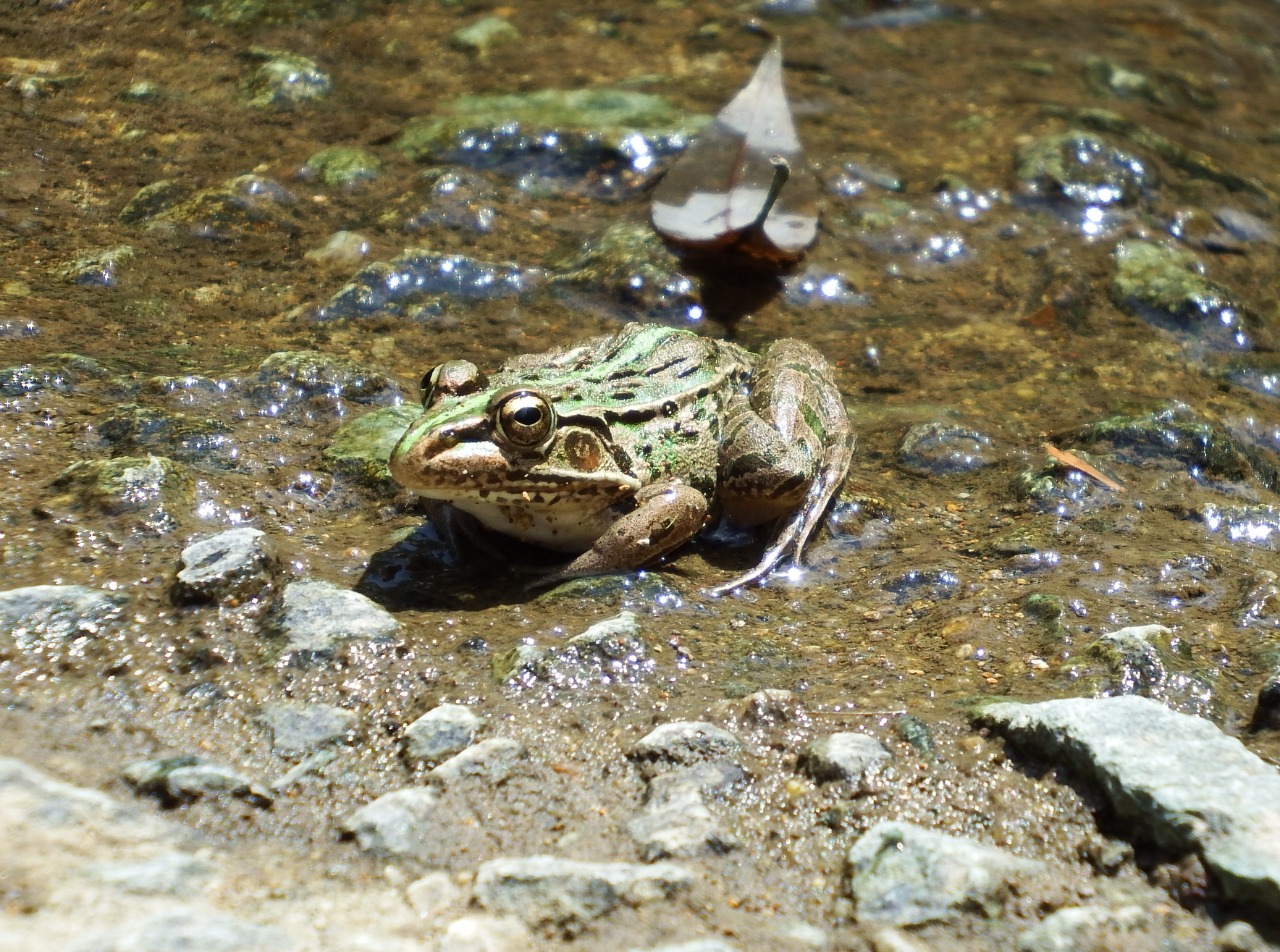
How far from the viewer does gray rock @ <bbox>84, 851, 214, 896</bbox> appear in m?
2.40

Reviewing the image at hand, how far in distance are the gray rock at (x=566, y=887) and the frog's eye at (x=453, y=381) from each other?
6.30ft

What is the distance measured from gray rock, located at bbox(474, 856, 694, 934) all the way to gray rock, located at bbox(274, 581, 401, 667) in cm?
96

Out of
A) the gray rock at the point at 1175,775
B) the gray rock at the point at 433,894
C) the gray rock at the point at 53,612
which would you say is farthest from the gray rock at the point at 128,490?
the gray rock at the point at 1175,775

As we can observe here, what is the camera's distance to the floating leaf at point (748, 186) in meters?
5.97

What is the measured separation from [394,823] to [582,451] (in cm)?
173

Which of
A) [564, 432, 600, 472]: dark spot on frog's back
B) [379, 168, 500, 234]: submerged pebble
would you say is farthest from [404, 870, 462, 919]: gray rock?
[379, 168, 500, 234]: submerged pebble

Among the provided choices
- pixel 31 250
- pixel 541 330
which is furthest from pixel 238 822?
pixel 31 250

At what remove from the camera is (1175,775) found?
284cm

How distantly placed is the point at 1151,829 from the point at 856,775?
0.70 metres

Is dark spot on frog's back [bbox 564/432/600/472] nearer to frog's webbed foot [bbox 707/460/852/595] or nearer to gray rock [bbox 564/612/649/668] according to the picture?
frog's webbed foot [bbox 707/460/852/595]

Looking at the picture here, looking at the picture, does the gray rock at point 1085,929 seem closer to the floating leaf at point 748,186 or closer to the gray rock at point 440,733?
the gray rock at point 440,733

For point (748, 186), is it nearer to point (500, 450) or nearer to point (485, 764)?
point (500, 450)

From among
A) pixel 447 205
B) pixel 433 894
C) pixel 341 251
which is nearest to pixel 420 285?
pixel 341 251

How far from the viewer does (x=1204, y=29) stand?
29.6 feet
